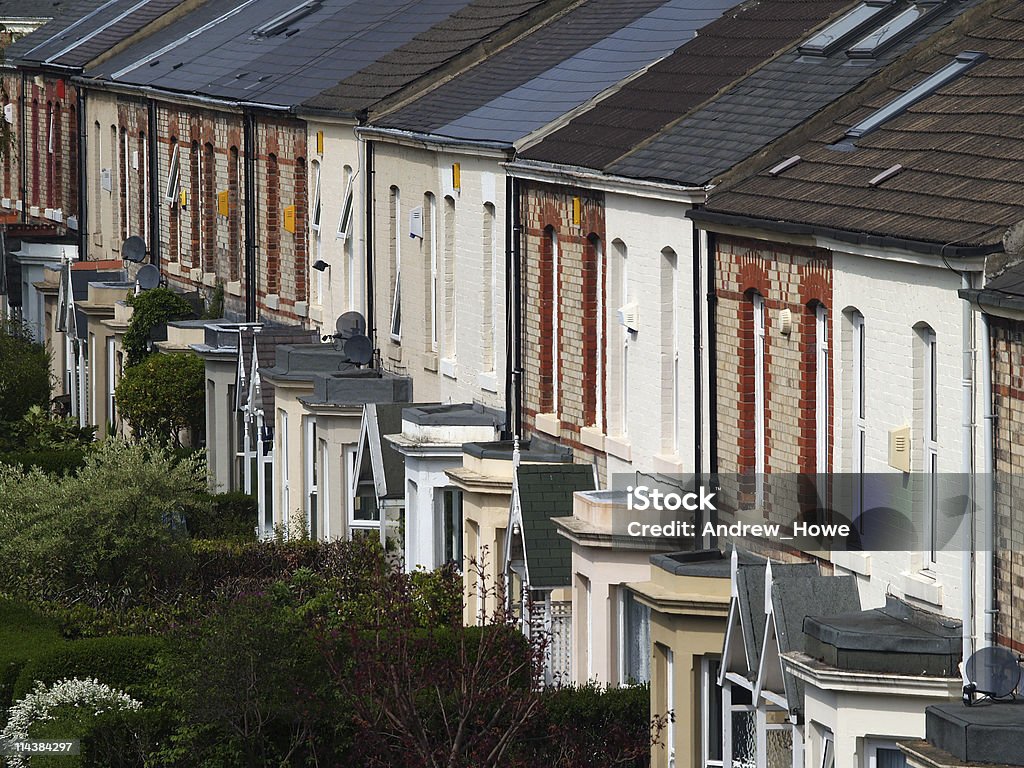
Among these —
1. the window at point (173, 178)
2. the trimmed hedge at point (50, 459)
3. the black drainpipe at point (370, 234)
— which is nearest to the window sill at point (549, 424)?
the black drainpipe at point (370, 234)

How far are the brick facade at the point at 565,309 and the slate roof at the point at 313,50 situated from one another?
7.80 m

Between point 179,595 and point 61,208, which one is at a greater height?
point 61,208

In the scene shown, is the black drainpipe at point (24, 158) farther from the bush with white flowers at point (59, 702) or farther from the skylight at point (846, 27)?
the skylight at point (846, 27)

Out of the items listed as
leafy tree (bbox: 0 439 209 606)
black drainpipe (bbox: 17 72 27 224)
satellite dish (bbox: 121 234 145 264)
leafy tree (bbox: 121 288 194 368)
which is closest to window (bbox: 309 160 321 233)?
leafy tree (bbox: 121 288 194 368)

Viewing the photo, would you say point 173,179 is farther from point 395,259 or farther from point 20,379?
point 395,259

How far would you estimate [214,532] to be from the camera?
3666 centimetres

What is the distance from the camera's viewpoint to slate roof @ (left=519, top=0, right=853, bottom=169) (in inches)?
947

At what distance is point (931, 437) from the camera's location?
16.8m

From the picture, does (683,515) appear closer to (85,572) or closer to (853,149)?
(853,149)

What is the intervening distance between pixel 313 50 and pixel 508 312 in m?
15.1

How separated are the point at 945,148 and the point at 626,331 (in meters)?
5.81

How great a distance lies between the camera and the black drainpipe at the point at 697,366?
69.9ft

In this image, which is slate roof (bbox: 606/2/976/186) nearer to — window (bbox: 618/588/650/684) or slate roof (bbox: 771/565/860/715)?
window (bbox: 618/588/650/684)

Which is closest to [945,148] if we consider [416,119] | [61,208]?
[416,119]
